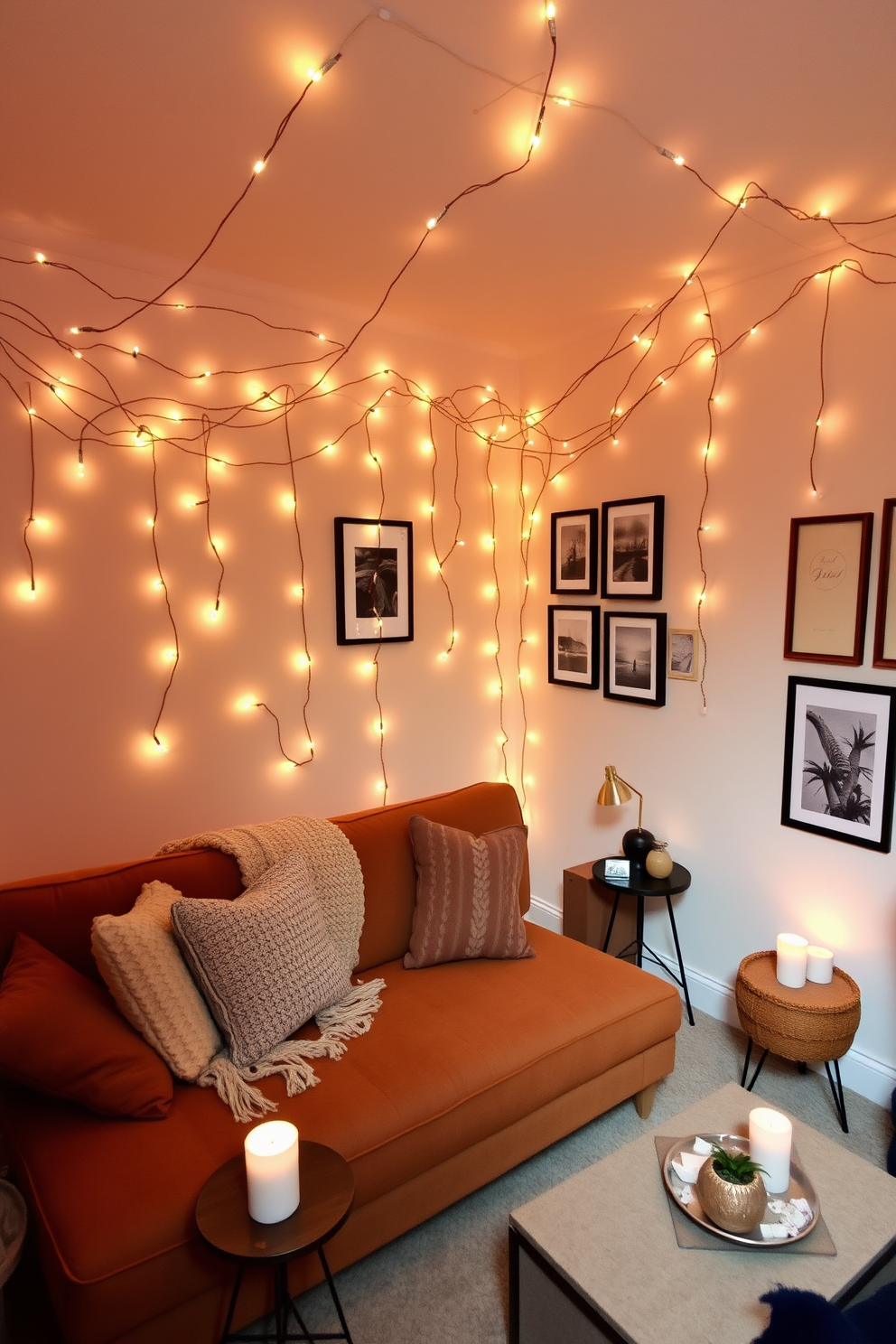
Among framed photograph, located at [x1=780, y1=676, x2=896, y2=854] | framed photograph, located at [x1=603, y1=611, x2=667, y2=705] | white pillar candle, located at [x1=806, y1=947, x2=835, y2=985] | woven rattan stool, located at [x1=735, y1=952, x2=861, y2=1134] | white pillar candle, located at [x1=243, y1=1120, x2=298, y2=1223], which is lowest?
woven rattan stool, located at [x1=735, y1=952, x2=861, y2=1134]

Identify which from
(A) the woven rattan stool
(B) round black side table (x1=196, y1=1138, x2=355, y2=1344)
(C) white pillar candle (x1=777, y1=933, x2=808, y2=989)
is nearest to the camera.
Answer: (B) round black side table (x1=196, y1=1138, x2=355, y2=1344)

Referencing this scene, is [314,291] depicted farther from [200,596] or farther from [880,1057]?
[880,1057]

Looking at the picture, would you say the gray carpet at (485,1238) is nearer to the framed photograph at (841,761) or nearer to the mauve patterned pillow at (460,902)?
the mauve patterned pillow at (460,902)

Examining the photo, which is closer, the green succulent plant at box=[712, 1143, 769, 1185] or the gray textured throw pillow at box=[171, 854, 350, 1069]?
the green succulent plant at box=[712, 1143, 769, 1185]

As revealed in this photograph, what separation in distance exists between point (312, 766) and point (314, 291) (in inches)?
74.3

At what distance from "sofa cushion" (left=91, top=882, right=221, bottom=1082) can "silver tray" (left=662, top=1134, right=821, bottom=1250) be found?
110 cm

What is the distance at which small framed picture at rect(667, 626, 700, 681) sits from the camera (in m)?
2.97

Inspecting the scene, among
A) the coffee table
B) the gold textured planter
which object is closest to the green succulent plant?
the gold textured planter

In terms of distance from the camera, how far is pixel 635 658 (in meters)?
3.21

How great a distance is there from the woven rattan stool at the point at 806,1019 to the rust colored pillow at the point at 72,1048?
5.75 feet

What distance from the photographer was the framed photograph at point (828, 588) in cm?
242

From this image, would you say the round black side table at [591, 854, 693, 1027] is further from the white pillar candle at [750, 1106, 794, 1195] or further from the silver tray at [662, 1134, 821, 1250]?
the white pillar candle at [750, 1106, 794, 1195]

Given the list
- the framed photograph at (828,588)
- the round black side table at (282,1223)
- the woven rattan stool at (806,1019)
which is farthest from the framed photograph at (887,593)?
the round black side table at (282,1223)

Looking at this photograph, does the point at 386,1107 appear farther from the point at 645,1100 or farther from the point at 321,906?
the point at 645,1100
